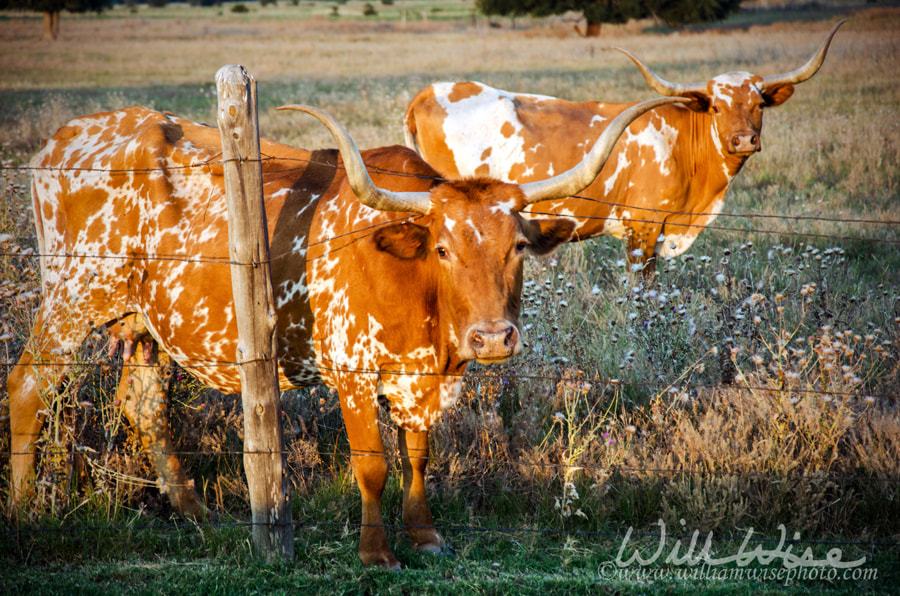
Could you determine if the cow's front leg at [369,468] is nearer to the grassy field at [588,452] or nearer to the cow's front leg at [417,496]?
the grassy field at [588,452]

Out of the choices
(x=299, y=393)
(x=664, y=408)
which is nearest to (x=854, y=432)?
(x=664, y=408)

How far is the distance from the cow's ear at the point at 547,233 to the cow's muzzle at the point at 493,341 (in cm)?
75

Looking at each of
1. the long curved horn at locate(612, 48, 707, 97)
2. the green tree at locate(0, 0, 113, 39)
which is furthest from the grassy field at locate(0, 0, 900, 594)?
the green tree at locate(0, 0, 113, 39)

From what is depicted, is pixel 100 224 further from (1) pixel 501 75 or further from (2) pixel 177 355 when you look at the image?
(1) pixel 501 75

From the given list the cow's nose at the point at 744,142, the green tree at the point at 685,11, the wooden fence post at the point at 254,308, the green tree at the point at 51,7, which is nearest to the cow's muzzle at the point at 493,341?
the wooden fence post at the point at 254,308

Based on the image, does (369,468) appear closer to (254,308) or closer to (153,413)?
(254,308)

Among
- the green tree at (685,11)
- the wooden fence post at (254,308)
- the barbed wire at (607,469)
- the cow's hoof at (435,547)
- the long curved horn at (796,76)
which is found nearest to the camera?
the wooden fence post at (254,308)

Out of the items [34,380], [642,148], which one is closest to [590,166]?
[34,380]

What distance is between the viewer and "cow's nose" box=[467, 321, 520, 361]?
10.8 ft

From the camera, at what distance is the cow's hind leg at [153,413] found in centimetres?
473

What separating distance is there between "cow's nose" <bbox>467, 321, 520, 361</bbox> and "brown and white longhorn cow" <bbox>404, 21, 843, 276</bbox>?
3973mm

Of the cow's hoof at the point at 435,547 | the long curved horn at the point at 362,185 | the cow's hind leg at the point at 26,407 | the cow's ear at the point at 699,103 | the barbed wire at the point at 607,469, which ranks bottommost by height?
the cow's hoof at the point at 435,547

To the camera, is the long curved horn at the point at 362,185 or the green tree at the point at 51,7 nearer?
the long curved horn at the point at 362,185

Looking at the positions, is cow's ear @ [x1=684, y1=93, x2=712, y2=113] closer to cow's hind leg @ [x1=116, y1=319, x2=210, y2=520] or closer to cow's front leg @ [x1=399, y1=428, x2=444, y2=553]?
cow's front leg @ [x1=399, y1=428, x2=444, y2=553]
